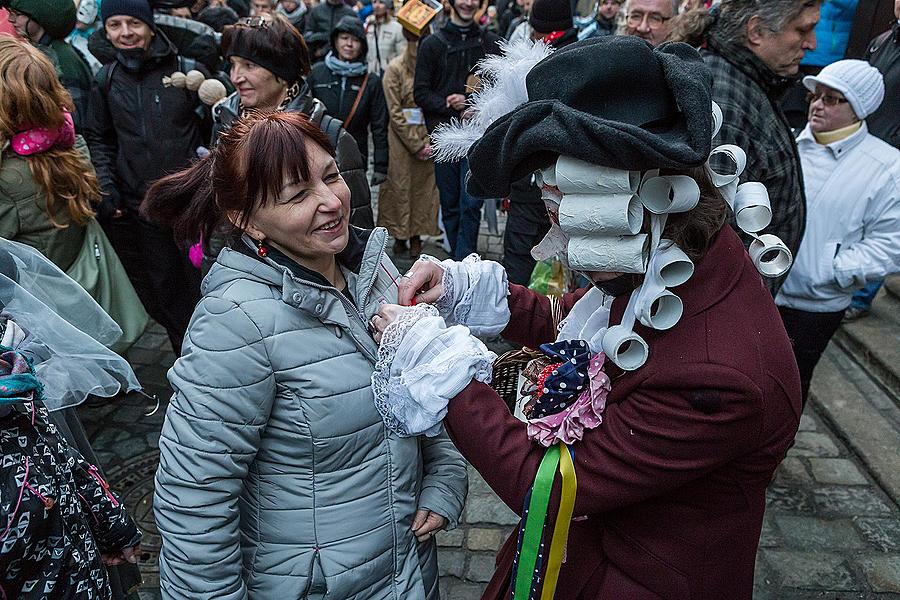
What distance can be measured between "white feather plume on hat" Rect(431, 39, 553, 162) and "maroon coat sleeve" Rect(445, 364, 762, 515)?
57 cm

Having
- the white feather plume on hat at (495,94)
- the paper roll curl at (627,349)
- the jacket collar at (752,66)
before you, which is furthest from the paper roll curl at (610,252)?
the jacket collar at (752,66)

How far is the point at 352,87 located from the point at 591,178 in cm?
514

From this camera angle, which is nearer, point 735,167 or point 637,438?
point 637,438

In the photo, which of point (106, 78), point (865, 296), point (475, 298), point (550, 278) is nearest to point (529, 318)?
point (475, 298)

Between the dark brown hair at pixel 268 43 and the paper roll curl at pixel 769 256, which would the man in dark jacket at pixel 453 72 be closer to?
the dark brown hair at pixel 268 43

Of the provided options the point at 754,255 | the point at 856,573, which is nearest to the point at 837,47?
the point at 856,573

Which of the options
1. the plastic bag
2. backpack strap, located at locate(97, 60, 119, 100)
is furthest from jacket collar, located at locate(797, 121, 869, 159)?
backpack strap, located at locate(97, 60, 119, 100)

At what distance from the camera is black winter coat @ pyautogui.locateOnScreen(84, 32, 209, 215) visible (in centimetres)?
419

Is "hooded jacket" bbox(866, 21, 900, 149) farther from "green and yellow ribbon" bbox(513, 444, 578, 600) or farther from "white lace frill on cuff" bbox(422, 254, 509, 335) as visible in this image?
"green and yellow ribbon" bbox(513, 444, 578, 600)

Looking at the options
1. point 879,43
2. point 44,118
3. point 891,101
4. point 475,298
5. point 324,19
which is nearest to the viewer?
point 475,298

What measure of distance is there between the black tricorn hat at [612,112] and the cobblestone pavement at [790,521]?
7.57 feet

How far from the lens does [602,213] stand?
137 centimetres

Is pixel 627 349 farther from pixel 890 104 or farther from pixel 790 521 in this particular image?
pixel 890 104

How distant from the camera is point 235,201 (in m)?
1.76
